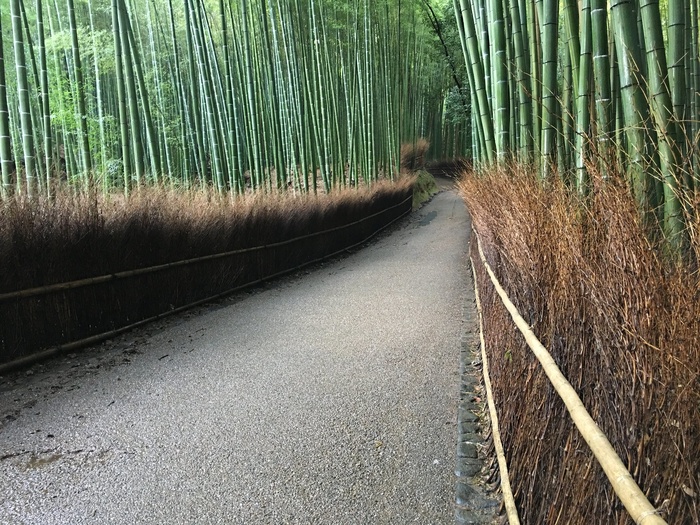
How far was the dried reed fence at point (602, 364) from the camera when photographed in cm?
84

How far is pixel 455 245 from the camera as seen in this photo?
786 centimetres

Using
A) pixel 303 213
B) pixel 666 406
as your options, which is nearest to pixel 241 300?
pixel 303 213

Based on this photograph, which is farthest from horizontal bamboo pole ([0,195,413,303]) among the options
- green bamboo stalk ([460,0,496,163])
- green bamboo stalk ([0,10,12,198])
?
green bamboo stalk ([460,0,496,163])

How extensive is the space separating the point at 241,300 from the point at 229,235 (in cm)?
66

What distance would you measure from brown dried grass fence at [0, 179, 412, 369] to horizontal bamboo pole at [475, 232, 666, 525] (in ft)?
9.38

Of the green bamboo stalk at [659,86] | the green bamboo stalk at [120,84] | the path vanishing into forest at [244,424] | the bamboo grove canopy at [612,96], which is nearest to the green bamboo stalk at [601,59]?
the bamboo grove canopy at [612,96]

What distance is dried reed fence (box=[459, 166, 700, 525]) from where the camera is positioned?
0.84 meters

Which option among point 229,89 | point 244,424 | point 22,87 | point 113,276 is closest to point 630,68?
point 244,424

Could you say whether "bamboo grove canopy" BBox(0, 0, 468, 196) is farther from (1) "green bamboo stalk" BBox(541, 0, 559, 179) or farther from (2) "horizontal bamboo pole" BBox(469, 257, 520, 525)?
(2) "horizontal bamboo pole" BBox(469, 257, 520, 525)

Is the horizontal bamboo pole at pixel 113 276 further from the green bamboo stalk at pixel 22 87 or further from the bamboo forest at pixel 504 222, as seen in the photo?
the green bamboo stalk at pixel 22 87

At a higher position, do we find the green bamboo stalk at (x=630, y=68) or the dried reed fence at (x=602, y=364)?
the green bamboo stalk at (x=630, y=68)

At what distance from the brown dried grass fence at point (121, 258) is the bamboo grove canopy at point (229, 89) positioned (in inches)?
49.7

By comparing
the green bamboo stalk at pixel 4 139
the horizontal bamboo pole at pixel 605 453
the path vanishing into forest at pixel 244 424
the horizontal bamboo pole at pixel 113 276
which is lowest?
the path vanishing into forest at pixel 244 424

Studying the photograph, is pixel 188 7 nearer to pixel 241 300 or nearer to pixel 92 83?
pixel 241 300
